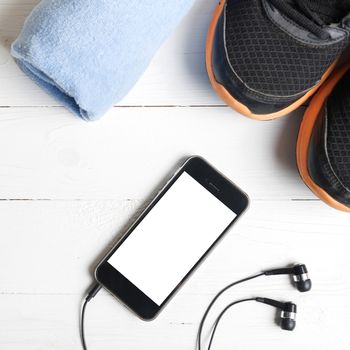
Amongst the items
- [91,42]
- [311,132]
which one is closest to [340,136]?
[311,132]

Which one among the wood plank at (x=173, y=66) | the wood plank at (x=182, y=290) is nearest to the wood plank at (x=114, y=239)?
the wood plank at (x=182, y=290)

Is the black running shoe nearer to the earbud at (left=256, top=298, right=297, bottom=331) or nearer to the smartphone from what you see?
the smartphone

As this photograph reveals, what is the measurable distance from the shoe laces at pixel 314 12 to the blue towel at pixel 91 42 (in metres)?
0.10

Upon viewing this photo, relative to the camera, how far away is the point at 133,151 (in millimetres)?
541

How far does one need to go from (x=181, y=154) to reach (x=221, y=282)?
141 millimetres

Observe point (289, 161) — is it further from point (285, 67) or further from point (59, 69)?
point (59, 69)

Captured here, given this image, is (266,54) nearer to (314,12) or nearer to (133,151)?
(314,12)

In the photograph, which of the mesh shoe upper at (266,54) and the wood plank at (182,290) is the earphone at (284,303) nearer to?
the wood plank at (182,290)

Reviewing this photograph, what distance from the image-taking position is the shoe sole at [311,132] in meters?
0.50

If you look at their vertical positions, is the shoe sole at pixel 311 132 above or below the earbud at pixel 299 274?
above

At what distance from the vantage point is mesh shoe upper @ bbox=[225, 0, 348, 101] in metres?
0.48

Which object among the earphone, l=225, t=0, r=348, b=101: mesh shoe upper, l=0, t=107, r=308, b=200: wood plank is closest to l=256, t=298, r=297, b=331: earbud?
the earphone

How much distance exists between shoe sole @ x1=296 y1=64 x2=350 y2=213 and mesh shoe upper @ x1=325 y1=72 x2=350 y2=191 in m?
0.02

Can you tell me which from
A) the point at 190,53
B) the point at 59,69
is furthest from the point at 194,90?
the point at 59,69
